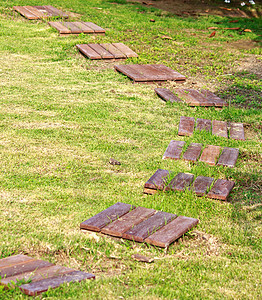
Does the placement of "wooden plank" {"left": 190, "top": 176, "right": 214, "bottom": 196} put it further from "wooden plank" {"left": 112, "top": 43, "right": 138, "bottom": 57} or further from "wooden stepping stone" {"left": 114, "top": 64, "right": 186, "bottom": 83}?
"wooden plank" {"left": 112, "top": 43, "right": 138, "bottom": 57}

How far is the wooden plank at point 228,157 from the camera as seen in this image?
15.4ft

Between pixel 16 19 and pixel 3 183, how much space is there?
319 inches

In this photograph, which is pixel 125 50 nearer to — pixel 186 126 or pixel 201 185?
pixel 186 126

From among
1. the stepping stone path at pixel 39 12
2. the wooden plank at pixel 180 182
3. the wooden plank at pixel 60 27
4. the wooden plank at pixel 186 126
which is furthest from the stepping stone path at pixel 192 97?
A: the stepping stone path at pixel 39 12

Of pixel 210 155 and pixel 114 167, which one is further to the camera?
pixel 210 155

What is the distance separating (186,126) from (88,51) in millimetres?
3618

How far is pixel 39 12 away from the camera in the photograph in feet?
37.5

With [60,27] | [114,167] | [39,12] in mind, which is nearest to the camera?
[114,167]

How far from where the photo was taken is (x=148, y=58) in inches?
344

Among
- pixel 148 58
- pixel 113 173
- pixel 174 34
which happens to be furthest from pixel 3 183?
pixel 174 34

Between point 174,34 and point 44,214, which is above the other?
point 174,34

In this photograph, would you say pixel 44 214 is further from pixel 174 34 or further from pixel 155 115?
pixel 174 34

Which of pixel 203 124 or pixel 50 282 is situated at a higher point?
pixel 203 124

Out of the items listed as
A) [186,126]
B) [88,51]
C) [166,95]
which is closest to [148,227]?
[186,126]
